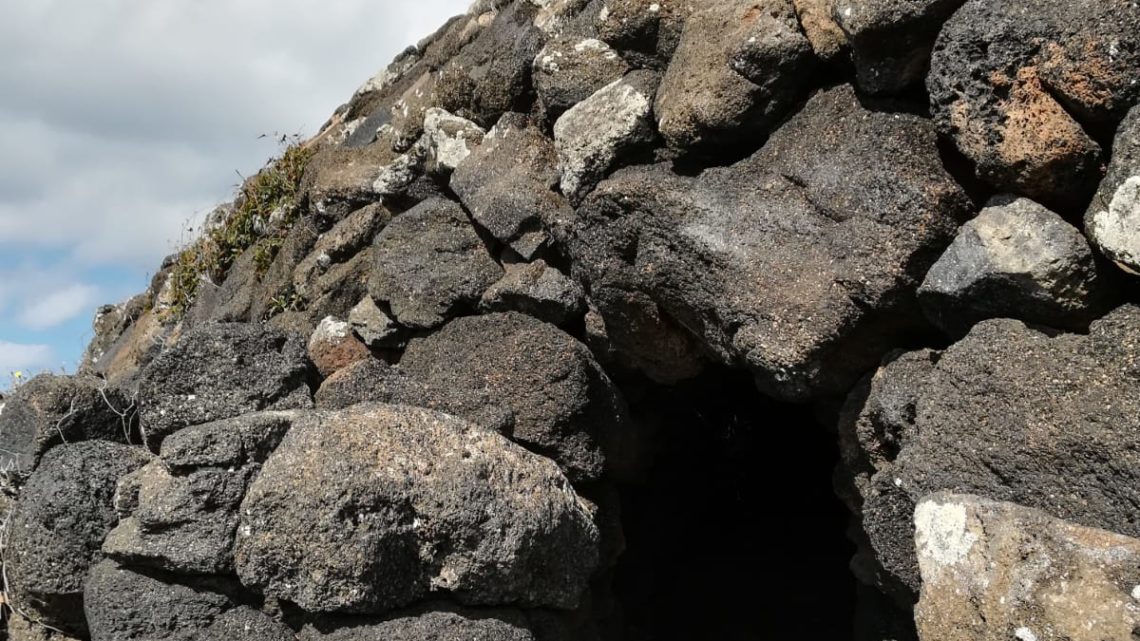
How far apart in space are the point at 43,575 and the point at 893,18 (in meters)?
3.81

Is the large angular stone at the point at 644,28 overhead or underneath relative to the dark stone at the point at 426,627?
overhead

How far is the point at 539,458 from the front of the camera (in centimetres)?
376

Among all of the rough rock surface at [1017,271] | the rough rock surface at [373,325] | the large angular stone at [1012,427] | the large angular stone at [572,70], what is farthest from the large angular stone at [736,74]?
the rough rock surface at [373,325]

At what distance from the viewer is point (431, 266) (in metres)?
4.49

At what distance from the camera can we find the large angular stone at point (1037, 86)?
8.58ft

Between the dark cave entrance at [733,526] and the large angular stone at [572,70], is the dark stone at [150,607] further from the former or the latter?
the large angular stone at [572,70]

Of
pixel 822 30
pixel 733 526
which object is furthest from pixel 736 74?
pixel 733 526

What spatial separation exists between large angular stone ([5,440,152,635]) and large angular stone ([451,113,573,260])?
179 centimetres

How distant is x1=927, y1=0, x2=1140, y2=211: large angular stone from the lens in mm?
2615

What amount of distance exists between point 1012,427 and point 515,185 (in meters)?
2.30

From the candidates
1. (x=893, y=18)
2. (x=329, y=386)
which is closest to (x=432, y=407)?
(x=329, y=386)

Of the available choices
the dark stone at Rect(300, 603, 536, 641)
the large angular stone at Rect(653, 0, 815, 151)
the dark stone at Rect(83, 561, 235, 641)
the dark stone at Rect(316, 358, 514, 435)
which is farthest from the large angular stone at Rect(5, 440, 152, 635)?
the large angular stone at Rect(653, 0, 815, 151)

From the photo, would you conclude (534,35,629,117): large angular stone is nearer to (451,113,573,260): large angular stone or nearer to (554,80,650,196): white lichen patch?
(554,80,650,196): white lichen patch

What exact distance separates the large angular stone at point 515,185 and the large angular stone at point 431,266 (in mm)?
130
